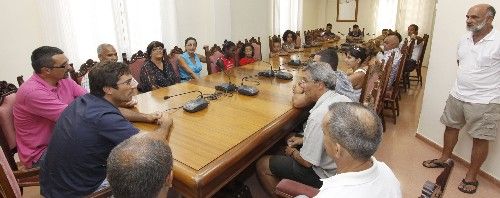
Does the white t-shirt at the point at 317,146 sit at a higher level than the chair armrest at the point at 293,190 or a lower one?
higher

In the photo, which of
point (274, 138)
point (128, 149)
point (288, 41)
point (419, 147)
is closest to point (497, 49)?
point (419, 147)

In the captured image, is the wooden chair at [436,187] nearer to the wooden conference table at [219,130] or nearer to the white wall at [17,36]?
the wooden conference table at [219,130]

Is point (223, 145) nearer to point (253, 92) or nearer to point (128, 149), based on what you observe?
point (128, 149)

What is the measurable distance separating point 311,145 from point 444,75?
2048 mm

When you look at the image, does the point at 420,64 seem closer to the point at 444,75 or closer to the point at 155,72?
the point at 444,75

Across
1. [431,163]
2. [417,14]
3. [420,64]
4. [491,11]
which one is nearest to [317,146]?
[491,11]

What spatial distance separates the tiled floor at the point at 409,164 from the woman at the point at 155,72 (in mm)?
1203

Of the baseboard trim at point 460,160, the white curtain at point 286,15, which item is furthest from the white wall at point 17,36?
the white curtain at point 286,15

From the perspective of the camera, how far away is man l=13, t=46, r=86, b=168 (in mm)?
1733

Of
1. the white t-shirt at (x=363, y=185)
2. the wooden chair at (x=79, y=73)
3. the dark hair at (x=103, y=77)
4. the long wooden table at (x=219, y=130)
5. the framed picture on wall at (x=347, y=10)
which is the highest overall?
the framed picture on wall at (x=347, y=10)

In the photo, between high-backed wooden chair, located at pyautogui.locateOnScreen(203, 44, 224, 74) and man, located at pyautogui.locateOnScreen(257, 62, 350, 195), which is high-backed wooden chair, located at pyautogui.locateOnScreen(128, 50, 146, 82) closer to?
high-backed wooden chair, located at pyautogui.locateOnScreen(203, 44, 224, 74)

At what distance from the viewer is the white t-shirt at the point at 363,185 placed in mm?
952

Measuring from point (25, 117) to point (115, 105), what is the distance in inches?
27.4

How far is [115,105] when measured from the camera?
1.48 m
